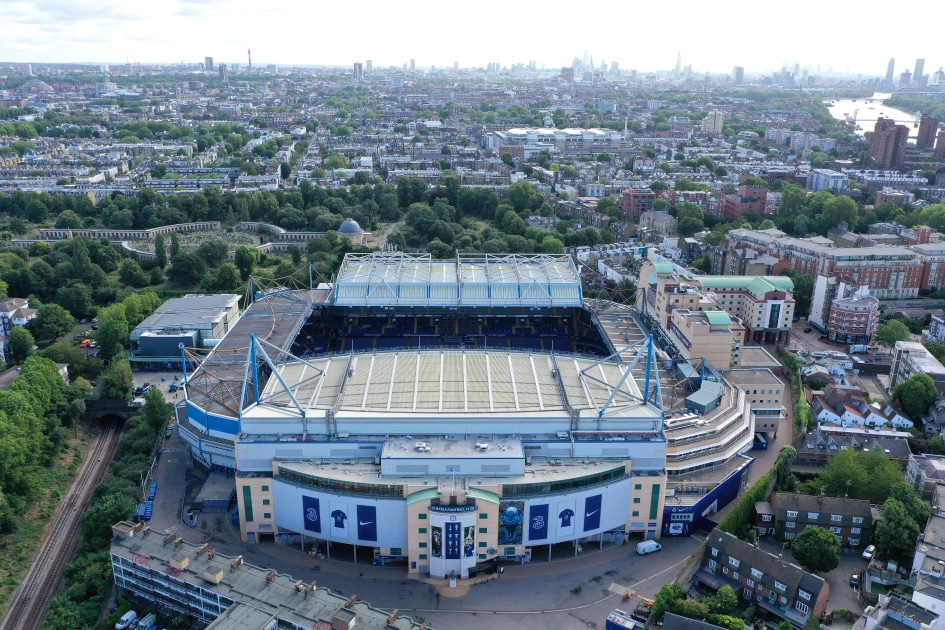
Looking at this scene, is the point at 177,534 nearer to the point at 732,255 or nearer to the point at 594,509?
the point at 594,509

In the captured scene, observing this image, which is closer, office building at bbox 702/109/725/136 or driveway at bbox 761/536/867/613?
driveway at bbox 761/536/867/613

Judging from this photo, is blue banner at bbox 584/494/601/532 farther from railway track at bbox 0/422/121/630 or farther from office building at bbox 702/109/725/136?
office building at bbox 702/109/725/136

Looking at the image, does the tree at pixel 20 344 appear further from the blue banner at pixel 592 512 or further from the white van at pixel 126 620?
the blue banner at pixel 592 512

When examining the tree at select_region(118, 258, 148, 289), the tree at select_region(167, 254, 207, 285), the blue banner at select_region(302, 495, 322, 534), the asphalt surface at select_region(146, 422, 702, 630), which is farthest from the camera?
the tree at select_region(167, 254, 207, 285)

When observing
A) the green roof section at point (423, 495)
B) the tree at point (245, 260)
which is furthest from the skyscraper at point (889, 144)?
the green roof section at point (423, 495)

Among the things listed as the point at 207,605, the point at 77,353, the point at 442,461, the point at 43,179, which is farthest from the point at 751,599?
the point at 43,179

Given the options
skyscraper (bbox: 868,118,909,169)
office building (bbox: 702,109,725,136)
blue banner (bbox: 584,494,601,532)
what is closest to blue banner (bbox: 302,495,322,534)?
blue banner (bbox: 584,494,601,532)
